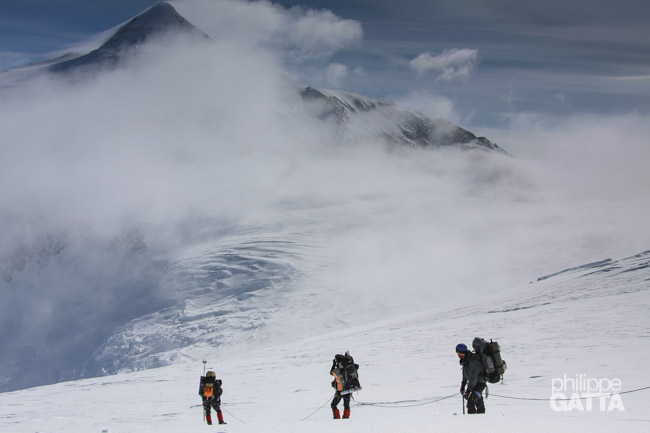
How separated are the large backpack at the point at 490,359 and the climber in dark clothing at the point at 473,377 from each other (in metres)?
0.13

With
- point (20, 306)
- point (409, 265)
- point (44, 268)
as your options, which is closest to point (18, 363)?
point (20, 306)

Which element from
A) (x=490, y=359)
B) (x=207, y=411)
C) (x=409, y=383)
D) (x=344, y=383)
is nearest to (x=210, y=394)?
(x=207, y=411)

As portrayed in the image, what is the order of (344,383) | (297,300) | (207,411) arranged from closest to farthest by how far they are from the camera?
(344,383) → (207,411) → (297,300)

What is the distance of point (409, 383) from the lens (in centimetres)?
1847

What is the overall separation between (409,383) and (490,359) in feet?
26.0

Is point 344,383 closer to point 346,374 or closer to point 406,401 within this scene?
point 346,374

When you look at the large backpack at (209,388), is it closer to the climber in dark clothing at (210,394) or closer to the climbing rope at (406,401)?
the climber in dark clothing at (210,394)

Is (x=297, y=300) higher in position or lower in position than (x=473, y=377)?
higher

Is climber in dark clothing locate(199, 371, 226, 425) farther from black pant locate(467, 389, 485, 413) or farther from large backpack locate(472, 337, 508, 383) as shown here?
large backpack locate(472, 337, 508, 383)

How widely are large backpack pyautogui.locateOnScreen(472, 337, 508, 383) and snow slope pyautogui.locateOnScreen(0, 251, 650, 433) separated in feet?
2.69

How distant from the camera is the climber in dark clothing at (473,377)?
11.2 m

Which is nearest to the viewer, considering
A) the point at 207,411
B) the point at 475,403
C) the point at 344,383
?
the point at 475,403

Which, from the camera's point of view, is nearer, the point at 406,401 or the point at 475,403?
the point at 475,403

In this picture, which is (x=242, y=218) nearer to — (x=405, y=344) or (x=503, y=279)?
(x=503, y=279)
